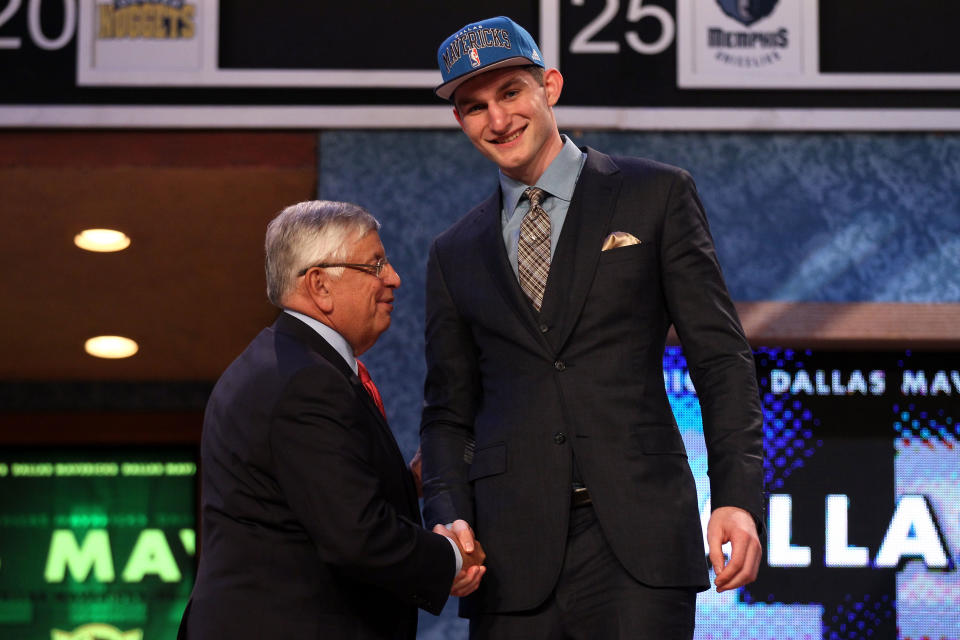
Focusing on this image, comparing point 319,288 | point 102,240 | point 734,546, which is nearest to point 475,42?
point 319,288

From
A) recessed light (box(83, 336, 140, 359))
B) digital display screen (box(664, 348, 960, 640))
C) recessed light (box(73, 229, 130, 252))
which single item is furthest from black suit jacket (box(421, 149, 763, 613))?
recessed light (box(83, 336, 140, 359))

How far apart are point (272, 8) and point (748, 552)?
9.12 ft

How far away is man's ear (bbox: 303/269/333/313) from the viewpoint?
2.34 metres

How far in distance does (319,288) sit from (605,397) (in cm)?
57

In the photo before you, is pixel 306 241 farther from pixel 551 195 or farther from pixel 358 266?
pixel 551 195

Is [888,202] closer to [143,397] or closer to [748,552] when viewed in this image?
[748,552]

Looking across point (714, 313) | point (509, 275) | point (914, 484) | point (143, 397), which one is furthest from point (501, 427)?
point (143, 397)

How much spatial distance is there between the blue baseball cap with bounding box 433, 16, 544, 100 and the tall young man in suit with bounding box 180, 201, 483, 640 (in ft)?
1.66

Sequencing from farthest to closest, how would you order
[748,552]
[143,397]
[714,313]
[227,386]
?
[143,397] < [227,386] < [714,313] < [748,552]

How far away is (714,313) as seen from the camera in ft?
6.93

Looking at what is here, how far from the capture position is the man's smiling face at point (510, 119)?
2.24m

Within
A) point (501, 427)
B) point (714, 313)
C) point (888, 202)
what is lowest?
point (501, 427)

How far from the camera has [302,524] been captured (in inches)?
84.8

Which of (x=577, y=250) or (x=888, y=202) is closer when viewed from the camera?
(x=577, y=250)
